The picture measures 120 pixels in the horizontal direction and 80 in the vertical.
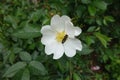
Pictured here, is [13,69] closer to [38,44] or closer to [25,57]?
[25,57]

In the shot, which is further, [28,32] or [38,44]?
[38,44]

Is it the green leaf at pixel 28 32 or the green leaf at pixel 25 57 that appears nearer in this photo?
the green leaf at pixel 28 32

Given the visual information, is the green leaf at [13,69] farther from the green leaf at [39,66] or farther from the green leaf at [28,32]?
the green leaf at [28,32]

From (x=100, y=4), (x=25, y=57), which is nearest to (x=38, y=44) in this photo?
(x=25, y=57)

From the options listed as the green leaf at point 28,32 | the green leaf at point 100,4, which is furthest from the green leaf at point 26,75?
the green leaf at point 100,4

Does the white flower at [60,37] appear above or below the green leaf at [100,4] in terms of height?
above

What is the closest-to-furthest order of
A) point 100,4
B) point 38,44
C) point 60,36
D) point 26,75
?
1. point 60,36
2. point 26,75
3. point 38,44
4. point 100,4

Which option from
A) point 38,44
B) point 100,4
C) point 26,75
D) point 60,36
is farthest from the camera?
point 100,4
